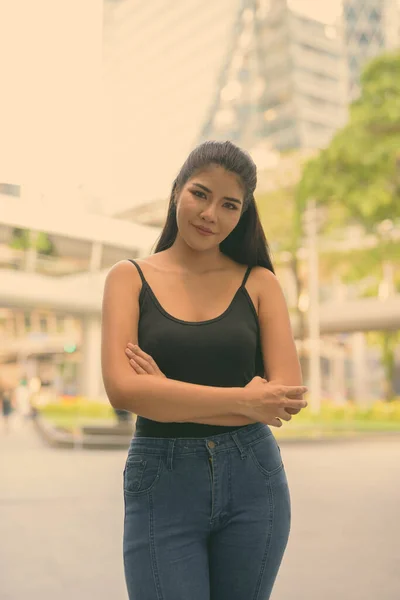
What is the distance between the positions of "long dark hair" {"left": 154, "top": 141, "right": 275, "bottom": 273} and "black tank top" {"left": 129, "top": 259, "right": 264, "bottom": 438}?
0.21 meters

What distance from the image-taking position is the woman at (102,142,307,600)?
1.75m

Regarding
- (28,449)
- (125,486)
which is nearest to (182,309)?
(125,486)

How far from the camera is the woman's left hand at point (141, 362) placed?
5.83ft

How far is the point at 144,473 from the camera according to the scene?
177 cm

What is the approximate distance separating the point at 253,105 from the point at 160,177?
96.3ft

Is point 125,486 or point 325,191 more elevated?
point 325,191

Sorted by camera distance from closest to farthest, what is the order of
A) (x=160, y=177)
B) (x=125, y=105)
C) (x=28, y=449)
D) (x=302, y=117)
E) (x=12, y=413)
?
1. (x=28, y=449)
2. (x=12, y=413)
3. (x=160, y=177)
4. (x=302, y=117)
5. (x=125, y=105)

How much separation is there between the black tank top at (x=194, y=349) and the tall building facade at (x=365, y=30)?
83.2m

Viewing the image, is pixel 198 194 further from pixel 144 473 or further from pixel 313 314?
pixel 313 314

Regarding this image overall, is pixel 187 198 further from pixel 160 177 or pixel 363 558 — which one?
pixel 160 177

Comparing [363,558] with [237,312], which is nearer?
[237,312]

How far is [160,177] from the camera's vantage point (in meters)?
45.5

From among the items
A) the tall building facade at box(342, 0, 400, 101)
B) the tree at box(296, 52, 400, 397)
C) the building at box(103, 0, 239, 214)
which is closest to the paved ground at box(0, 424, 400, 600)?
the tree at box(296, 52, 400, 397)

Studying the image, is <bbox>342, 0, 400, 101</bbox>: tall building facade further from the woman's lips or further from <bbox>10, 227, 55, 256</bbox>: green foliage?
the woman's lips
